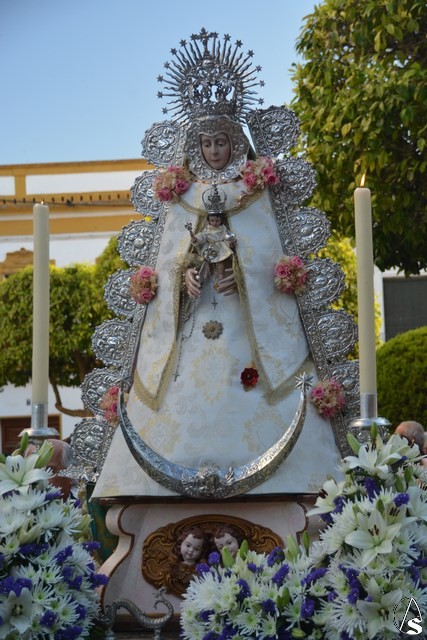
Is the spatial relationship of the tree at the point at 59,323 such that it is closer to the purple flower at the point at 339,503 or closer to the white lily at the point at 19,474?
the white lily at the point at 19,474

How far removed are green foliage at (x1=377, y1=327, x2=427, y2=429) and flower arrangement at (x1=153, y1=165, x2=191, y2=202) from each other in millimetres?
3706

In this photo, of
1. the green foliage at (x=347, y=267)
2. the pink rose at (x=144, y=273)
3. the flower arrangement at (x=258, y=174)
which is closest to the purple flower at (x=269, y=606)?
the pink rose at (x=144, y=273)

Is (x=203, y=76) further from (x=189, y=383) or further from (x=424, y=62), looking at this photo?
(x=424, y=62)

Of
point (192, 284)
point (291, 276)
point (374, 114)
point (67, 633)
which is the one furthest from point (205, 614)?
point (374, 114)

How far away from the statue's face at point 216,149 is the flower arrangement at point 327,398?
91cm

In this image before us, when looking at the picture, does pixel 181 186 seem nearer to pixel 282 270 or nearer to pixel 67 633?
pixel 282 270

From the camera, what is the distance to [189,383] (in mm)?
4141

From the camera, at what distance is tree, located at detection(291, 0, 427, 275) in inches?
273

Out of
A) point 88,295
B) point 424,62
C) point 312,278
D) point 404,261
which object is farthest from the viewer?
point 88,295

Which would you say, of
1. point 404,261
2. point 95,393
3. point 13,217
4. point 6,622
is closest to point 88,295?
point 13,217

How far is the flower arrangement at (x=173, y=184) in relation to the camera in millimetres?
4434

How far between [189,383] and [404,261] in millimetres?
3901

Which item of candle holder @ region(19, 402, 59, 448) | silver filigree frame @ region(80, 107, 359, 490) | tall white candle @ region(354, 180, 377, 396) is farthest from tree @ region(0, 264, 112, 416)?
tall white candle @ region(354, 180, 377, 396)

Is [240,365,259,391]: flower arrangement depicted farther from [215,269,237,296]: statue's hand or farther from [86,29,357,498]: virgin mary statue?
[215,269,237,296]: statue's hand
